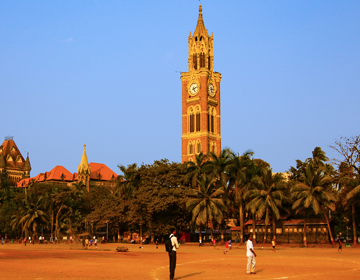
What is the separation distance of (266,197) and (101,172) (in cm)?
9994

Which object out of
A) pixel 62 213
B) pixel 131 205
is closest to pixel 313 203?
pixel 131 205

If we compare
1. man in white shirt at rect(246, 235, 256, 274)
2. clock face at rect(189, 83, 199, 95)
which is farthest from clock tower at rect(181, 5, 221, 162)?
man in white shirt at rect(246, 235, 256, 274)

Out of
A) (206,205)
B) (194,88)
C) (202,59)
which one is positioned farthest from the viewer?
(202,59)

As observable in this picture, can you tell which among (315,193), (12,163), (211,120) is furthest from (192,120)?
(12,163)

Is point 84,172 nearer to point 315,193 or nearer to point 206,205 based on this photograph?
point 206,205

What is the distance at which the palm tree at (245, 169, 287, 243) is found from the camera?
51125 millimetres

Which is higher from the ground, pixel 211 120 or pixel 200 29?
pixel 200 29

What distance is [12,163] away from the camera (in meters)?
158

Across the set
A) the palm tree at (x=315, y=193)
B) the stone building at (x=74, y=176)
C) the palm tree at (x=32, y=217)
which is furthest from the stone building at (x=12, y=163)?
the palm tree at (x=315, y=193)

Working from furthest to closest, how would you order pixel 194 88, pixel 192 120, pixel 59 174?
pixel 59 174, pixel 194 88, pixel 192 120

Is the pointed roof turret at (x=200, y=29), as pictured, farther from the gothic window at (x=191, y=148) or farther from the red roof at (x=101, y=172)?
the red roof at (x=101, y=172)

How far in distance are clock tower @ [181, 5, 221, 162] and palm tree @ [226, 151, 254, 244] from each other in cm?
4710

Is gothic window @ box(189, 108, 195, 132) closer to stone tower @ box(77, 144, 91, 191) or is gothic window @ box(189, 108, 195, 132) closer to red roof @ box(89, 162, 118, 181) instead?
stone tower @ box(77, 144, 91, 191)

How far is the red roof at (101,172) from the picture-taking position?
469 ft
